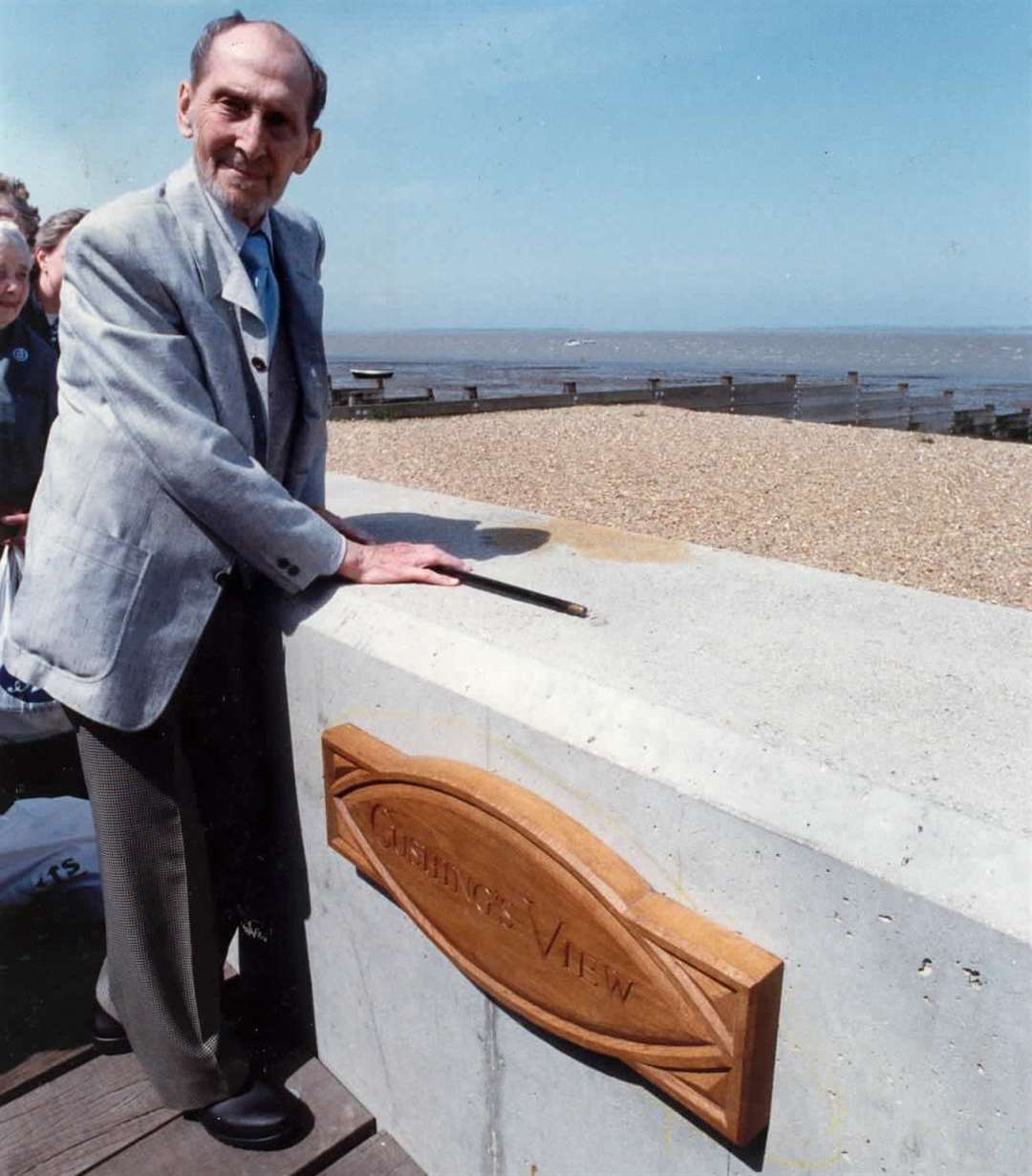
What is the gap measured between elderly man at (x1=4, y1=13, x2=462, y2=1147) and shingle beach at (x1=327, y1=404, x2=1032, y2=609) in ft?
16.2

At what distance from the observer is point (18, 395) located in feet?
8.91

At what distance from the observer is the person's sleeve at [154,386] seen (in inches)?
71.7

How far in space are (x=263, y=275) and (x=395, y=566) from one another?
25.7 inches

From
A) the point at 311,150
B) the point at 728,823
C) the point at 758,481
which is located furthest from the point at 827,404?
the point at 728,823

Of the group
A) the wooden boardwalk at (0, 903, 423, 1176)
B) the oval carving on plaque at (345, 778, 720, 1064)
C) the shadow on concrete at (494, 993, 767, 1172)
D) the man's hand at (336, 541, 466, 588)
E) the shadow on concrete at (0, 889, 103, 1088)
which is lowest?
the wooden boardwalk at (0, 903, 423, 1176)

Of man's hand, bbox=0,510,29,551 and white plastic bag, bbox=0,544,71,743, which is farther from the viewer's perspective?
man's hand, bbox=0,510,29,551

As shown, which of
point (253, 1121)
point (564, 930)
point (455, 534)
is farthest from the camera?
point (455, 534)

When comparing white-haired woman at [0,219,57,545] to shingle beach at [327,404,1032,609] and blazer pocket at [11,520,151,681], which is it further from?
shingle beach at [327,404,1032,609]

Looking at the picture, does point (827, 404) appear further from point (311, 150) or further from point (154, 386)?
point (154, 386)

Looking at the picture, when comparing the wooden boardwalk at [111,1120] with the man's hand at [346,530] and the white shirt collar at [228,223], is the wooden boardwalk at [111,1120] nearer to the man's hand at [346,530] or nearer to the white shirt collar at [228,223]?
the man's hand at [346,530]

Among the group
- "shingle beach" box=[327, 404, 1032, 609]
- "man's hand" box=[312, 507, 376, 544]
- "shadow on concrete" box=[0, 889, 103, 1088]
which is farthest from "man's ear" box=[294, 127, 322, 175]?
"shingle beach" box=[327, 404, 1032, 609]

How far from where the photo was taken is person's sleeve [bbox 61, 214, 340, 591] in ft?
5.97

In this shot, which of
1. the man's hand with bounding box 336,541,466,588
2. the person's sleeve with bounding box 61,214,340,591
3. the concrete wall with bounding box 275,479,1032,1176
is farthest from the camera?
the man's hand with bounding box 336,541,466,588

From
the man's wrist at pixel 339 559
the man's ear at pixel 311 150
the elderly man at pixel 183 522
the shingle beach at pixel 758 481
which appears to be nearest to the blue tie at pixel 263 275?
the elderly man at pixel 183 522
